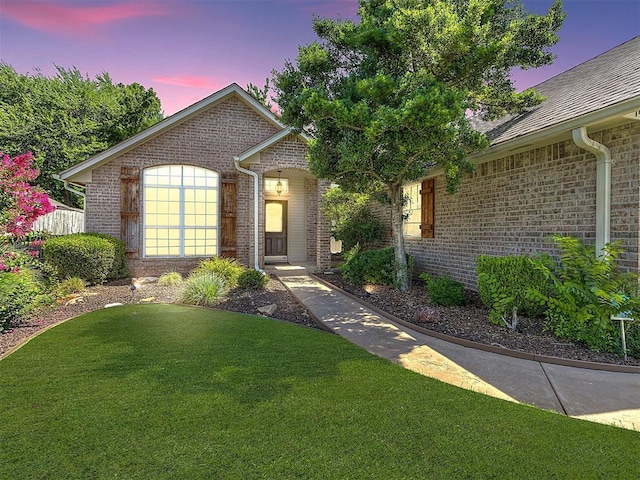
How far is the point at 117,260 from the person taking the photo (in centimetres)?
991

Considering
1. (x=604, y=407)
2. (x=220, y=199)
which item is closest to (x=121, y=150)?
(x=220, y=199)

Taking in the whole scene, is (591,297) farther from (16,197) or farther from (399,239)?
(16,197)

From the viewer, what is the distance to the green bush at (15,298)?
521 cm

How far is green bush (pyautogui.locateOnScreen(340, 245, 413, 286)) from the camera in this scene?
8.48m

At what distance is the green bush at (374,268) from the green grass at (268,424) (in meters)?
4.20

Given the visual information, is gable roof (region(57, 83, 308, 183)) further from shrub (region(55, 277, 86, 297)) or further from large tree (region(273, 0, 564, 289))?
shrub (region(55, 277, 86, 297))

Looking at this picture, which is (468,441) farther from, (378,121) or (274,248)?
(274,248)

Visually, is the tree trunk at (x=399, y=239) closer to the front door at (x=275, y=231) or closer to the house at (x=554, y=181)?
the house at (x=554, y=181)

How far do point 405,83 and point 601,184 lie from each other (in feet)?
11.2

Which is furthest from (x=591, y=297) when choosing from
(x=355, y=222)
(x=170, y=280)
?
(x=170, y=280)

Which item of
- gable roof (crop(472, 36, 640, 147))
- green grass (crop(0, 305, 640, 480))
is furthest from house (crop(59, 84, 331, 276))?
green grass (crop(0, 305, 640, 480))

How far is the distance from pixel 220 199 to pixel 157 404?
8777mm

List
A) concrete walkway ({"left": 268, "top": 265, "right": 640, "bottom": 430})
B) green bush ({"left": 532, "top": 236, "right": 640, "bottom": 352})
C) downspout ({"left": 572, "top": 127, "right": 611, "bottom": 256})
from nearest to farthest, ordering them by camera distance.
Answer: concrete walkway ({"left": 268, "top": 265, "right": 640, "bottom": 430}) < green bush ({"left": 532, "top": 236, "right": 640, "bottom": 352}) < downspout ({"left": 572, "top": 127, "right": 611, "bottom": 256})

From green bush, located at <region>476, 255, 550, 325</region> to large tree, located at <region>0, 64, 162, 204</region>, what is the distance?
80.6 ft
